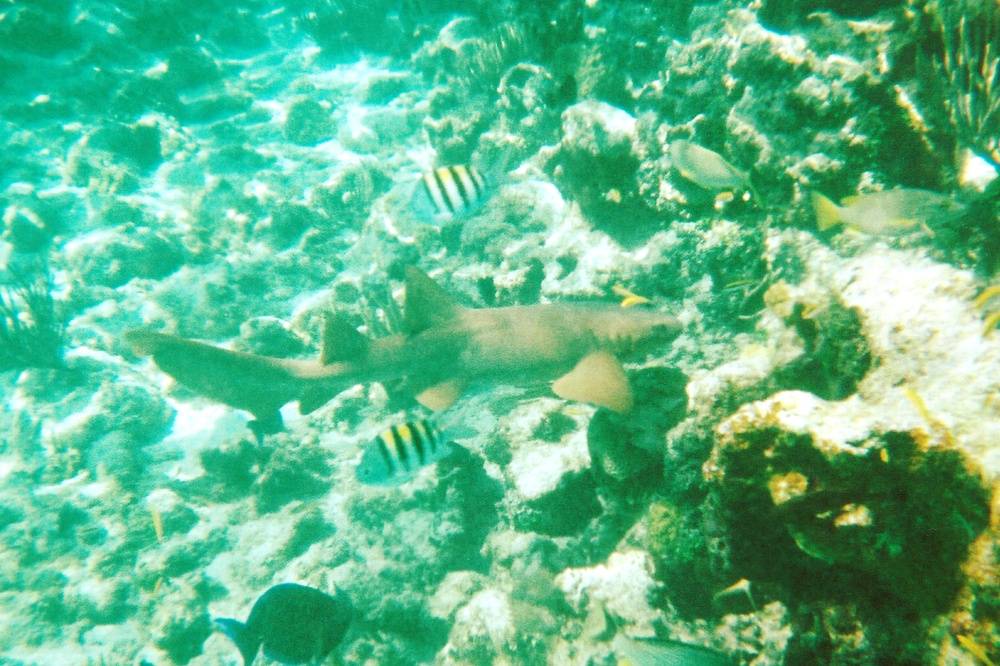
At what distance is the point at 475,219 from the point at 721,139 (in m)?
3.13

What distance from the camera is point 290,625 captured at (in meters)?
3.50

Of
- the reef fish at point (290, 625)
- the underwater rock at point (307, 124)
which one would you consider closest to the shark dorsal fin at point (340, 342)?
the reef fish at point (290, 625)

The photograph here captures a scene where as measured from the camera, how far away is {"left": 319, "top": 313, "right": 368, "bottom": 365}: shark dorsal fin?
363cm

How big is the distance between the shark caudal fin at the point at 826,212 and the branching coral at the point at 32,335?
10.5m

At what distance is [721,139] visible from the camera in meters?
4.47

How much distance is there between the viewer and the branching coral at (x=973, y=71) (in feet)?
9.78

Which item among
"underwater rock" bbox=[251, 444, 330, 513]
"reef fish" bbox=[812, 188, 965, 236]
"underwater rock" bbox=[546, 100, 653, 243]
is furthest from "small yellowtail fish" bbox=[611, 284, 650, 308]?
"underwater rock" bbox=[251, 444, 330, 513]

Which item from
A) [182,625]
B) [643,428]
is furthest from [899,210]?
[182,625]

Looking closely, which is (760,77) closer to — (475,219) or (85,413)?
(475,219)

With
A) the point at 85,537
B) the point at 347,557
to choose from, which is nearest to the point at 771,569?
the point at 347,557

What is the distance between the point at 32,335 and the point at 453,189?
844 centimetres

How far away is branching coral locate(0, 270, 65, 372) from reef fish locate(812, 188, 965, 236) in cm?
1071

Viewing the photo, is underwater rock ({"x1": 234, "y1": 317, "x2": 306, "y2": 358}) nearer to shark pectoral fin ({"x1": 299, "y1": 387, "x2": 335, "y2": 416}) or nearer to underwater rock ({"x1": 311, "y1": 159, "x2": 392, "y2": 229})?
underwater rock ({"x1": 311, "y1": 159, "x2": 392, "y2": 229})

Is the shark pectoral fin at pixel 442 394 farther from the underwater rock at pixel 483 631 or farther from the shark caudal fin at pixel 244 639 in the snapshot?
the shark caudal fin at pixel 244 639
